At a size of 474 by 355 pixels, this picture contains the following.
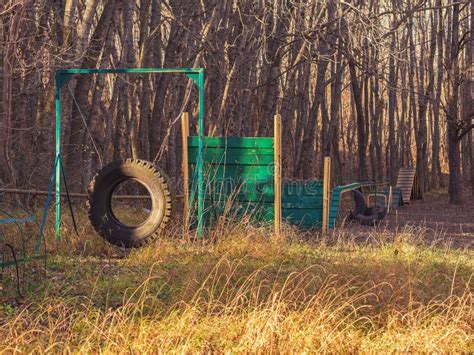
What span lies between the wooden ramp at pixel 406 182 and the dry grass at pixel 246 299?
13.4m

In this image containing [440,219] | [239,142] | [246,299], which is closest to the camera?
[246,299]

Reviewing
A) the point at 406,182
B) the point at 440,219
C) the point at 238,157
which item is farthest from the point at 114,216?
the point at 406,182

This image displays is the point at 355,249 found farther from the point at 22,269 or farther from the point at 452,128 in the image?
the point at 452,128

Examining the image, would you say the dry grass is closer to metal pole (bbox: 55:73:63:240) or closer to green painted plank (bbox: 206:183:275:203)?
metal pole (bbox: 55:73:63:240)

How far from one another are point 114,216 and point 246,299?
170 inches

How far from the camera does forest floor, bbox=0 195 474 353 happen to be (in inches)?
221

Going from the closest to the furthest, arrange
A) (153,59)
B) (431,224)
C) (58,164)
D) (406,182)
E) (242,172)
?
1. (58,164)
2. (242,172)
3. (431,224)
4. (153,59)
5. (406,182)

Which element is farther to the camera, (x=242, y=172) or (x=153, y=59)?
(x=153, y=59)

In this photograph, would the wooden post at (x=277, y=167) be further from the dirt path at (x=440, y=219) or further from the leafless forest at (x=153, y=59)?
the dirt path at (x=440, y=219)

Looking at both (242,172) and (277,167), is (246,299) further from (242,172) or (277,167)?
(242,172)

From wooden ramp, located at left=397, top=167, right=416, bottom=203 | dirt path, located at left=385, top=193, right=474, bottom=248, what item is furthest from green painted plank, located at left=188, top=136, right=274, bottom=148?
wooden ramp, located at left=397, top=167, right=416, bottom=203

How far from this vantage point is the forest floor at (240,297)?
18.4ft

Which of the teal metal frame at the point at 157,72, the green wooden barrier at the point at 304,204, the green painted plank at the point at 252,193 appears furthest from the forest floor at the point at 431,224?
the teal metal frame at the point at 157,72

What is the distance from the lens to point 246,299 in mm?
6922
